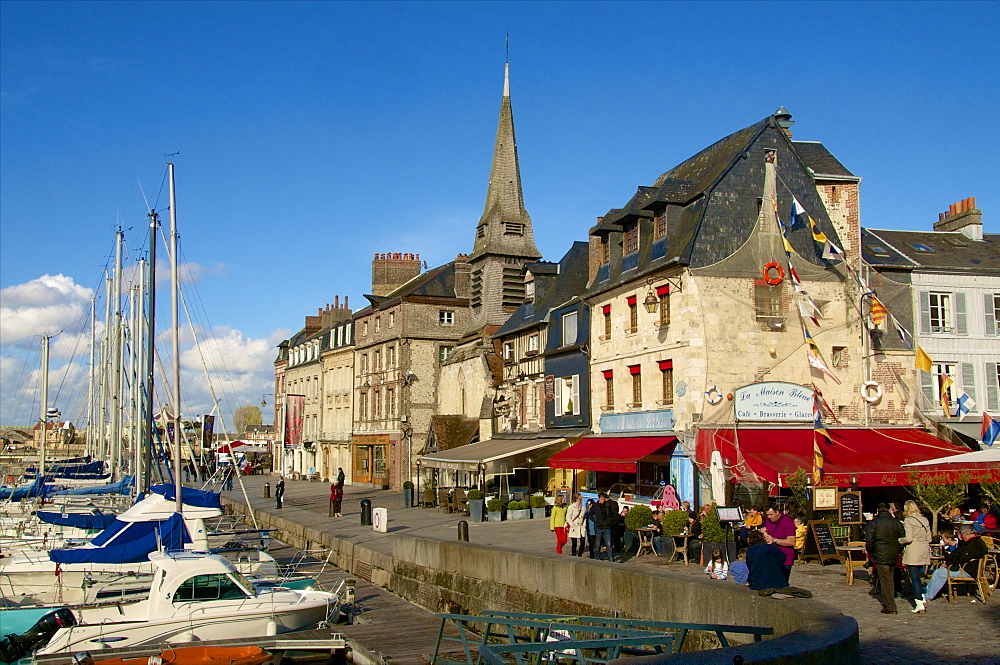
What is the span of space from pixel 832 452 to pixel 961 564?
34.2 ft

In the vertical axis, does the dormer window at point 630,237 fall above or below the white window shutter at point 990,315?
above

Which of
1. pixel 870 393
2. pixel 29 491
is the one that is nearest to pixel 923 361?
pixel 870 393

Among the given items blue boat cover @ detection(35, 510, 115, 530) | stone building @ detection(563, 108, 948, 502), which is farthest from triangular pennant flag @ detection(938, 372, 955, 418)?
blue boat cover @ detection(35, 510, 115, 530)

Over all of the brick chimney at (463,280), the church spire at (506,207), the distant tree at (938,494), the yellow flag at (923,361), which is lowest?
the distant tree at (938,494)

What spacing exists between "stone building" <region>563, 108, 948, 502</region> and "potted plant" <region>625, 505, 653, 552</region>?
11.1 ft

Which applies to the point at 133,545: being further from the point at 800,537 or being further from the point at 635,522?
the point at 800,537

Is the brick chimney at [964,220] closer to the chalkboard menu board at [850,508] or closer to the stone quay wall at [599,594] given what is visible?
the chalkboard menu board at [850,508]

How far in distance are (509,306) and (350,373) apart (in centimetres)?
1642

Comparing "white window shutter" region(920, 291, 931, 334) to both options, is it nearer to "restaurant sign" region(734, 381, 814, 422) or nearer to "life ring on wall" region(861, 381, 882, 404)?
"life ring on wall" region(861, 381, 882, 404)

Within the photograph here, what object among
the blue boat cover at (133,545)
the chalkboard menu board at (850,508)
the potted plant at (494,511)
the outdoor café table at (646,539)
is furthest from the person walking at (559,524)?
the potted plant at (494,511)

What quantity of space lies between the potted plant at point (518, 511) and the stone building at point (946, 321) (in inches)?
482

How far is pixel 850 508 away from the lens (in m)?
17.8

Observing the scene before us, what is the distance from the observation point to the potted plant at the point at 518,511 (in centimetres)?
3038

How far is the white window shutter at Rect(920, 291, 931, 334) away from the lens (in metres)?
26.7
